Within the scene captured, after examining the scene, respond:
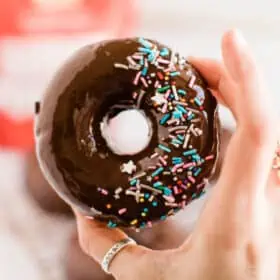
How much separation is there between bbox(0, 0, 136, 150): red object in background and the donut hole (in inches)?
21.5

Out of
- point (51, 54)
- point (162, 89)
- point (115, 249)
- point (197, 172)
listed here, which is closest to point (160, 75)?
point (162, 89)

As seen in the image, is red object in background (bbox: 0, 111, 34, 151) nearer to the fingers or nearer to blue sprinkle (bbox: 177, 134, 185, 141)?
the fingers

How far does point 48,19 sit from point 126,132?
0.58 meters

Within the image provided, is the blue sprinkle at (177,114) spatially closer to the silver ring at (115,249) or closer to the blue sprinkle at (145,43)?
the blue sprinkle at (145,43)

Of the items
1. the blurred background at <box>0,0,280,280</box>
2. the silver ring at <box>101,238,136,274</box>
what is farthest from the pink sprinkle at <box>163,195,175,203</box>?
the blurred background at <box>0,0,280,280</box>

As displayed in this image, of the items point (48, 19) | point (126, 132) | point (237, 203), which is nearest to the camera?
point (237, 203)

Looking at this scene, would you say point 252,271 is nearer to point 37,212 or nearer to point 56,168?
point 56,168

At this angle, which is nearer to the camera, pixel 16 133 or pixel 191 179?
pixel 191 179

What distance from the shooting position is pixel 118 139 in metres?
0.89

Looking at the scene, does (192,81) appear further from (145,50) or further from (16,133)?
(16,133)

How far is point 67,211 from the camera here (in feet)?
4.70

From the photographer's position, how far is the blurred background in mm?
1409

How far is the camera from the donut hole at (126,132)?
0.88 metres

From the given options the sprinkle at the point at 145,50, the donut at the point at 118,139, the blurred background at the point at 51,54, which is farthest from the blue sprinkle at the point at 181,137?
the blurred background at the point at 51,54
